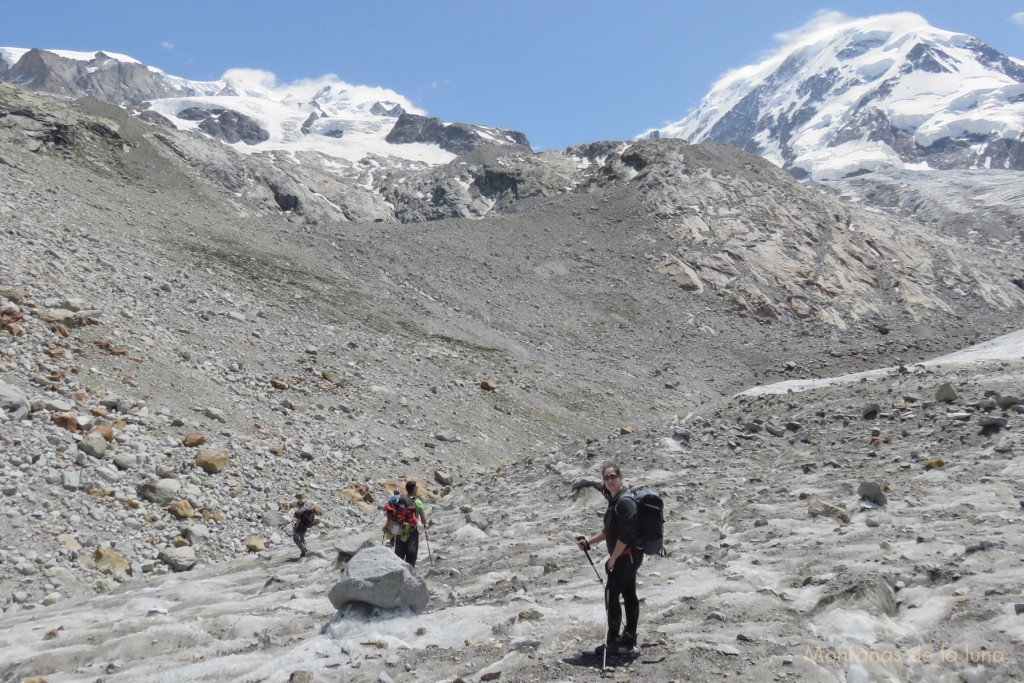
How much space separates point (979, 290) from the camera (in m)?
67.2

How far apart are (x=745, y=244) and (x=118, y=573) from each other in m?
55.6

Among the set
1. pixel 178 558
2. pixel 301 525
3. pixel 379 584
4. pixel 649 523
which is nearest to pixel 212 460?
pixel 178 558

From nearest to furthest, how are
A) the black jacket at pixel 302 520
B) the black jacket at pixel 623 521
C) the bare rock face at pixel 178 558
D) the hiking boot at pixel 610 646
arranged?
the black jacket at pixel 623 521
the hiking boot at pixel 610 646
the bare rock face at pixel 178 558
the black jacket at pixel 302 520

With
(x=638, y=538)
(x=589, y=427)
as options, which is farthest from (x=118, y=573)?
(x=589, y=427)

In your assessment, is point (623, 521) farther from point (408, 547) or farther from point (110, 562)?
point (110, 562)

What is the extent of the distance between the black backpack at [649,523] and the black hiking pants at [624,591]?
0.16 metres

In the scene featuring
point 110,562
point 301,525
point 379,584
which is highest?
point 301,525

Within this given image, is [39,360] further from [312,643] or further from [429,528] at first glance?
[312,643]

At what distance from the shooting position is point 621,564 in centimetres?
845

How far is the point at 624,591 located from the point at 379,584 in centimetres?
351

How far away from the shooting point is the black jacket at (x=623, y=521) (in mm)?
8289

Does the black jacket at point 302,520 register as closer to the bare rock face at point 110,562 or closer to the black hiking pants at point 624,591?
the bare rock face at point 110,562

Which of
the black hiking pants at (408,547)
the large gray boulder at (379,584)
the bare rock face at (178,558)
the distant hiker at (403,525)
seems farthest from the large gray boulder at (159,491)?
the large gray boulder at (379,584)

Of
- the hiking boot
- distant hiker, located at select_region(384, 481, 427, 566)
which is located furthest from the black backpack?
distant hiker, located at select_region(384, 481, 427, 566)
